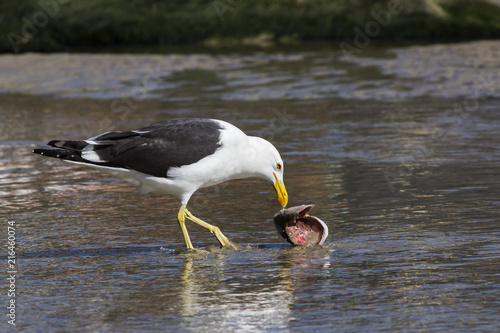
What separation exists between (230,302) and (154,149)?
6.76 ft

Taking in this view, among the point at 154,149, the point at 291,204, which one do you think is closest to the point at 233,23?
the point at 291,204

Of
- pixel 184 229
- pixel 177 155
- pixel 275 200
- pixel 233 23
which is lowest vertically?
pixel 275 200

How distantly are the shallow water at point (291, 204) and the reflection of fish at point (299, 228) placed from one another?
0.14 m

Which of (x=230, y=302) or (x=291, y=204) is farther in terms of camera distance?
(x=291, y=204)

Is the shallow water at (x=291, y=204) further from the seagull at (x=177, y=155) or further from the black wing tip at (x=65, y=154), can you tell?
the black wing tip at (x=65, y=154)

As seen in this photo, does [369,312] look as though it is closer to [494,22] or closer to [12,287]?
[12,287]

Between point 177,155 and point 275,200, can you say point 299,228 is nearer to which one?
point 177,155

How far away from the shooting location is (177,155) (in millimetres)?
7410

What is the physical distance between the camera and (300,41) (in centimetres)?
2642

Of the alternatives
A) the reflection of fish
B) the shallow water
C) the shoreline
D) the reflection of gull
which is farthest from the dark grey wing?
the shoreline

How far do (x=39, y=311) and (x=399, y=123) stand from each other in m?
8.34

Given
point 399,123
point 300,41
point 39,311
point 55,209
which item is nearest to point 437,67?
point 399,123

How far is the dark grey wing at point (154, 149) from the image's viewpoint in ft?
24.3

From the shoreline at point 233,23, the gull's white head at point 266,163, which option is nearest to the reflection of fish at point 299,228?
the gull's white head at point 266,163
